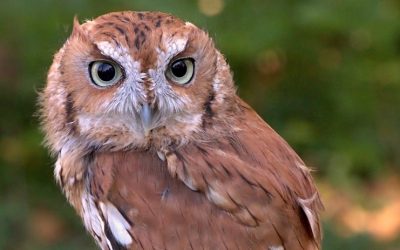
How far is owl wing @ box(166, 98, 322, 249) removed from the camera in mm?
3162

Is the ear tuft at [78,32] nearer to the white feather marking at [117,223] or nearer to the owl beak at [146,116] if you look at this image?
the owl beak at [146,116]

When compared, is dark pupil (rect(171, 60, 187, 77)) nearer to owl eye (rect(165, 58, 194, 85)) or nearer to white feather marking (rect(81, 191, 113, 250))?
owl eye (rect(165, 58, 194, 85))

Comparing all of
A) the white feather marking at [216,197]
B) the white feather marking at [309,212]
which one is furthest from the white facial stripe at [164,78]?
the white feather marking at [309,212]

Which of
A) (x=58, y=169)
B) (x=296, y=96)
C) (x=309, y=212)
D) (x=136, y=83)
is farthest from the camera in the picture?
(x=296, y=96)

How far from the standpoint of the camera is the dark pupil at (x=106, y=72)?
10.3 ft

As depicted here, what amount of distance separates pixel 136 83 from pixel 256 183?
0.47 meters

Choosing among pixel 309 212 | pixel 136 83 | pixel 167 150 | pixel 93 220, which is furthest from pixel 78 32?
pixel 309 212

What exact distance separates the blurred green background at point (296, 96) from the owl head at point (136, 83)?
1.38 m

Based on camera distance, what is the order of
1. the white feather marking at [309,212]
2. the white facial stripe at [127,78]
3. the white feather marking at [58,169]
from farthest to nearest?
the white feather marking at [58,169]
the white feather marking at [309,212]
the white facial stripe at [127,78]

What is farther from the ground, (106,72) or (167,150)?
(106,72)

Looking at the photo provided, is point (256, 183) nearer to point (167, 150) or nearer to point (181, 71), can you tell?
point (167, 150)

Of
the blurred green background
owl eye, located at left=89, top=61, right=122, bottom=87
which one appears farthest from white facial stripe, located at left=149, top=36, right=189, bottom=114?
the blurred green background

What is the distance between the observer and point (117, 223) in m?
3.17

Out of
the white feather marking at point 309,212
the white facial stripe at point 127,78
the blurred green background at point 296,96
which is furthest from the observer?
the blurred green background at point 296,96
